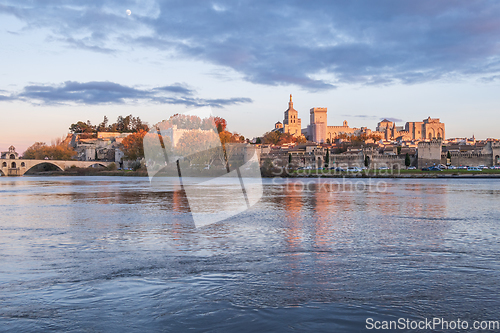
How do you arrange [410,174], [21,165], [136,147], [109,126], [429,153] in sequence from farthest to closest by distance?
[109,126], [21,165], [136,147], [429,153], [410,174]

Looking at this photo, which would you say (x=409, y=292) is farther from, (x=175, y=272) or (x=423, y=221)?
(x=423, y=221)

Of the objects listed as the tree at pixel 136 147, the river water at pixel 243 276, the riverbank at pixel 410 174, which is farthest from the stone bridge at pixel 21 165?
the river water at pixel 243 276

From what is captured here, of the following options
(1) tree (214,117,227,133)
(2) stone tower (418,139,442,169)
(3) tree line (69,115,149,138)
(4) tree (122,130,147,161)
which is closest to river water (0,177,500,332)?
(2) stone tower (418,139,442,169)

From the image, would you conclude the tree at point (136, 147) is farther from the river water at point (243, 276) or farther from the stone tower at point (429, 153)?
the river water at point (243, 276)

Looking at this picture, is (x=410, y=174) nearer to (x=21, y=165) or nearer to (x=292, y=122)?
(x=21, y=165)

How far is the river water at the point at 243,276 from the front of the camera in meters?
3.69

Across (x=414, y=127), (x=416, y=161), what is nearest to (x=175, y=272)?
(x=416, y=161)

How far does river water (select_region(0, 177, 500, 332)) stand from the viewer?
12.1 feet

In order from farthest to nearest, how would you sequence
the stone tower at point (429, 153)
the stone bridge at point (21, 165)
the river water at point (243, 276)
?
the stone bridge at point (21, 165) < the stone tower at point (429, 153) < the river water at point (243, 276)

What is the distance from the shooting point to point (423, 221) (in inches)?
393

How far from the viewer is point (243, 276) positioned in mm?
4961

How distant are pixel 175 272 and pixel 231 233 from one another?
3.17m

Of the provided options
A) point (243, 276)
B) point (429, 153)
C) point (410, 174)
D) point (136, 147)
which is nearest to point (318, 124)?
point (429, 153)

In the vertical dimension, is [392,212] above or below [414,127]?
below
